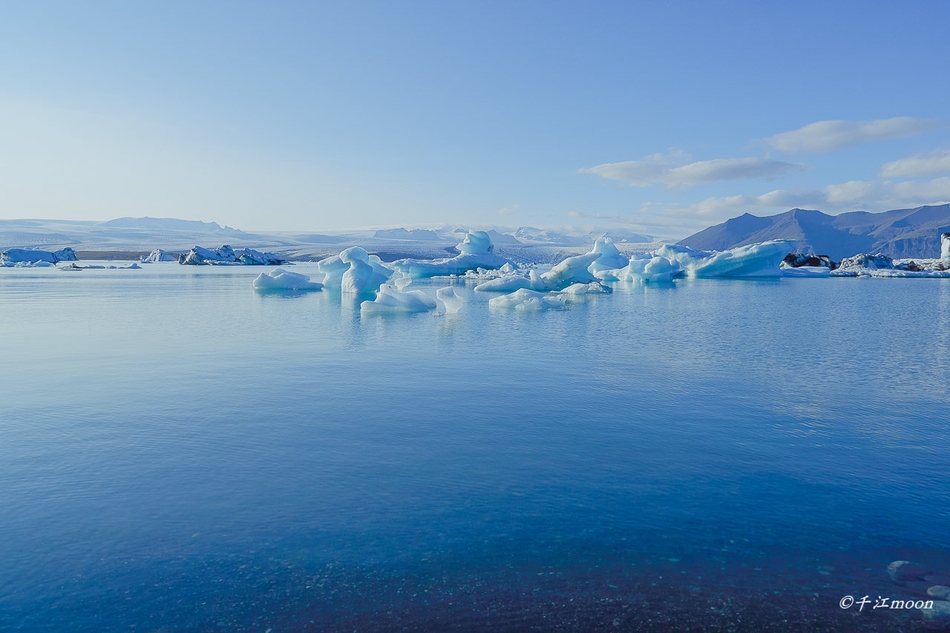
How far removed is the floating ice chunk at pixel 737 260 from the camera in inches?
1487

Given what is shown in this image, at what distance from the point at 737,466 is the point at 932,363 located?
6431 millimetres

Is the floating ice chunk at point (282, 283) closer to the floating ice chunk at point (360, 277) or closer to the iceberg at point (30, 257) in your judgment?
the floating ice chunk at point (360, 277)

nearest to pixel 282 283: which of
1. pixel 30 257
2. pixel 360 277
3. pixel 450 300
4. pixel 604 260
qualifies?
pixel 360 277

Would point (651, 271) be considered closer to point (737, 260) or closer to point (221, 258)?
point (737, 260)

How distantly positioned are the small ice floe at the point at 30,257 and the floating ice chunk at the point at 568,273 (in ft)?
172

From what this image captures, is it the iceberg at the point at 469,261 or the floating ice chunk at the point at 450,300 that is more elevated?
the iceberg at the point at 469,261

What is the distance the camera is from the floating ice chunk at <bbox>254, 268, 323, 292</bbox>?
24.8 m

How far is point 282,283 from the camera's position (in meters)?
25.6

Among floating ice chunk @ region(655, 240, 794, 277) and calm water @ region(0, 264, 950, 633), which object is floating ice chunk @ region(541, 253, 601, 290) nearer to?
floating ice chunk @ region(655, 240, 794, 277)

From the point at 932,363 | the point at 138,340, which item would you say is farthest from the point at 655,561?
the point at 138,340

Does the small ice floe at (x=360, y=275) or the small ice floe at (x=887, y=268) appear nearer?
the small ice floe at (x=360, y=275)

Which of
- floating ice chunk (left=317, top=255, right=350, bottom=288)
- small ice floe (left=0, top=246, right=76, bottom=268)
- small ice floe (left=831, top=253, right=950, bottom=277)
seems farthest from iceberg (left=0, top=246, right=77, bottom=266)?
small ice floe (left=831, top=253, right=950, bottom=277)

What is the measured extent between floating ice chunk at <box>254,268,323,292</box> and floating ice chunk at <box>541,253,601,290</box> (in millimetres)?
10229

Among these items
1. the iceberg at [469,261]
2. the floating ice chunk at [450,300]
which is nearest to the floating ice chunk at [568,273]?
the floating ice chunk at [450,300]
